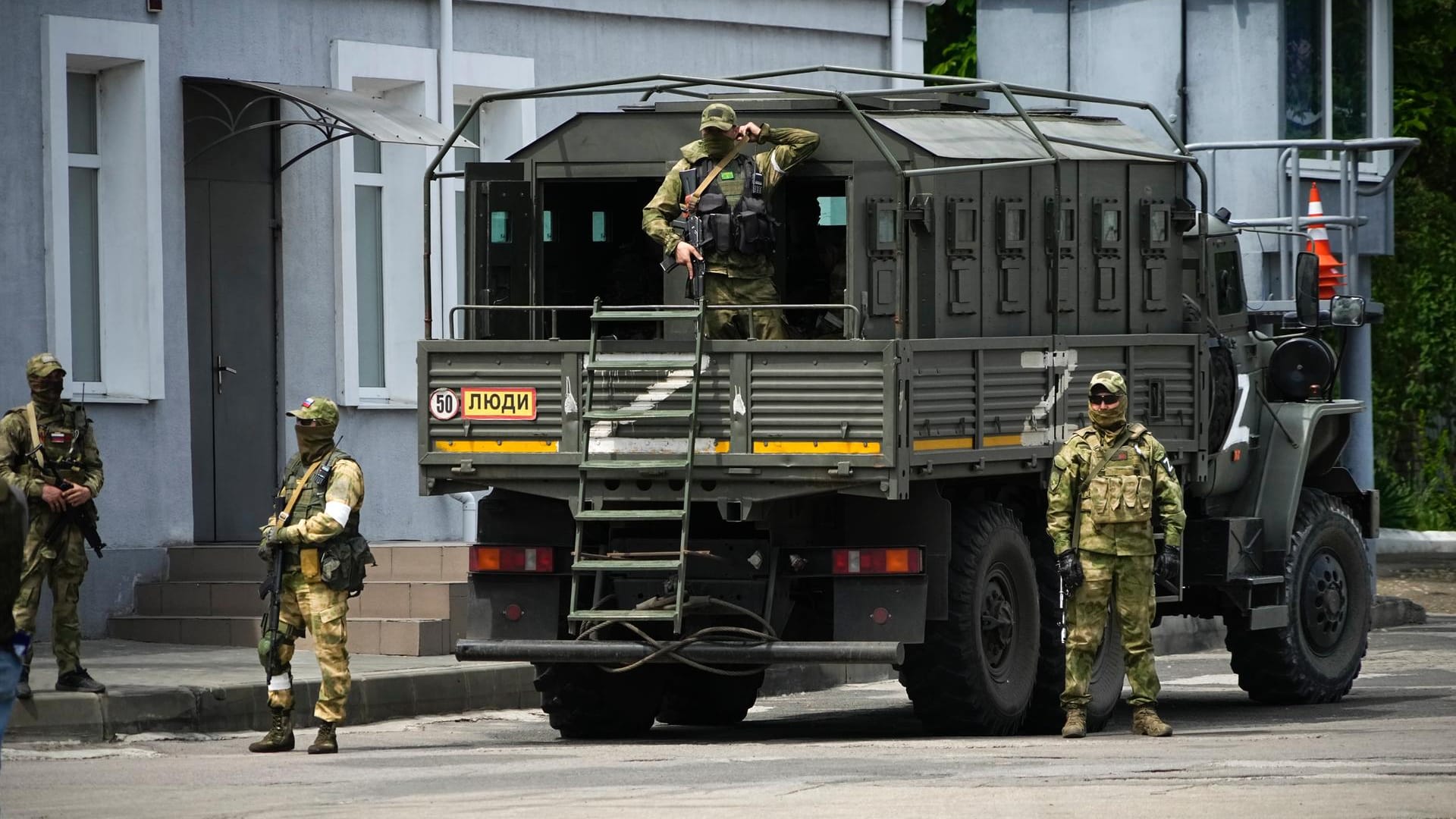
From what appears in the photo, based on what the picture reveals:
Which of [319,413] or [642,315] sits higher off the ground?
[642,315]

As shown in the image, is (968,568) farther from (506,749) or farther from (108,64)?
(108,64)

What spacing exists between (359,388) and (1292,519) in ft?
23.5

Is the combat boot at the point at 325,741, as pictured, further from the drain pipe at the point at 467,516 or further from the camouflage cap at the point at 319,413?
the drain pipe at the point at 467,516

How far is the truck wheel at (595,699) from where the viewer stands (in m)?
13.9

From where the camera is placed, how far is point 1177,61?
1099 inches

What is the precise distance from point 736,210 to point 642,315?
34.7 inches

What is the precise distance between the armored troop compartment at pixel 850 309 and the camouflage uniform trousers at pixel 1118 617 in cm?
71

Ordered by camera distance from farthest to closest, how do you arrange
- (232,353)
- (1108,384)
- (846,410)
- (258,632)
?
(232,353)
(258,632)
(1108,384)
(846,410)

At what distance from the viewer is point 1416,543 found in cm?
2800

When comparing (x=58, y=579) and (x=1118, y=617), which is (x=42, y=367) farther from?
(x=1118, y=617)

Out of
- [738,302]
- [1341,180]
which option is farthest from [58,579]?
[1341,180]

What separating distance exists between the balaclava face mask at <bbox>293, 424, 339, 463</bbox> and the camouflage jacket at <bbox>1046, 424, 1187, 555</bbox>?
3512mm

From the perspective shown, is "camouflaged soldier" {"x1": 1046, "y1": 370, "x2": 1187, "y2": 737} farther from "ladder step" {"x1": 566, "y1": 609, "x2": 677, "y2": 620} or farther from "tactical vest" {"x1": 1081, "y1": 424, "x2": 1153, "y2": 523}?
"ladder step" {"x1": 566, "y1": 609, "x2": 677, "y2": 620}

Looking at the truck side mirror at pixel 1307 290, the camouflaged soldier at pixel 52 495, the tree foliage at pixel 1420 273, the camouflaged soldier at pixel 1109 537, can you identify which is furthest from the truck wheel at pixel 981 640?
the tree foliage at pixel 1420 273
